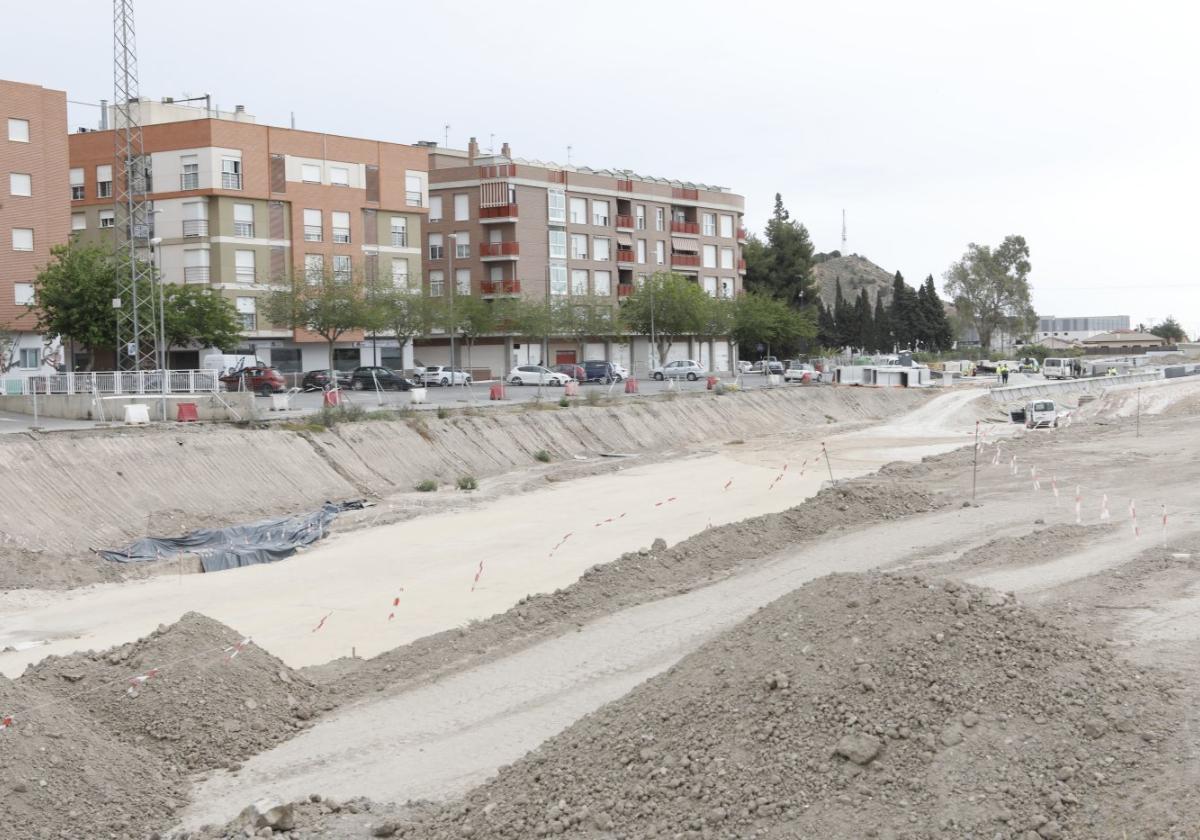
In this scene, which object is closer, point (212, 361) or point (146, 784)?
point (146, 784)

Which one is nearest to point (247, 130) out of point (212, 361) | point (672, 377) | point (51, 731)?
point (212, 361)

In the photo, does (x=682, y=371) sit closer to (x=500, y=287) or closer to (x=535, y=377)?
(x=535, y=377)

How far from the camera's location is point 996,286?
12888 centimetres

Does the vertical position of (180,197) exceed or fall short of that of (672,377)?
it exceeds it

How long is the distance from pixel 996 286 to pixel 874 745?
127 metres

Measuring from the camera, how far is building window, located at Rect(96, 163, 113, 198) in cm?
6681

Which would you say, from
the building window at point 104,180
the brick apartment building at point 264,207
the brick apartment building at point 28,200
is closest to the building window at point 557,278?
the brick apartment building at point 264,207

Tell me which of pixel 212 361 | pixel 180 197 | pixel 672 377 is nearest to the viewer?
pixel 212 361

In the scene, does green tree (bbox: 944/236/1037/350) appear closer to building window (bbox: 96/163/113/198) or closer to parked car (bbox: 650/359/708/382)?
parked car (bbox: 650/359/708/382)


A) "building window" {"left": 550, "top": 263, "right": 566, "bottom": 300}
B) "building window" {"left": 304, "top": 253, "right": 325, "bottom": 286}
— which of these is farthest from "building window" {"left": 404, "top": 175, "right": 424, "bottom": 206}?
"building window" {"left": 550, "top": 263, "right": 566, "bottom": 300}

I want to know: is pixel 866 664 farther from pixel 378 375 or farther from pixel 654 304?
pixel 654 304

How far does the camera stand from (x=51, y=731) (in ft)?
36.5

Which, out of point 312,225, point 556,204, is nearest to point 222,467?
point 312,225

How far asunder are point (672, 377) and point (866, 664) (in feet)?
212
